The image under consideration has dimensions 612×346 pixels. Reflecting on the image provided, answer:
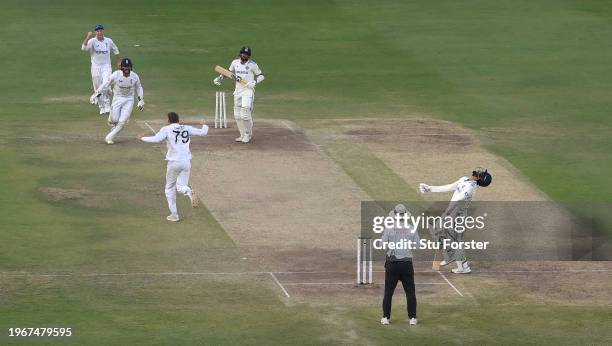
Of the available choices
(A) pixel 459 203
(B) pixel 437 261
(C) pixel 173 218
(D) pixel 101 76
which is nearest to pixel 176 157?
(C) pixel 173 218

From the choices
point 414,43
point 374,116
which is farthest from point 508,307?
point 414,43

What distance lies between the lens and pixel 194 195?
93.9 ft

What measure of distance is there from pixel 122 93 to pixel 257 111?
19.7 feet

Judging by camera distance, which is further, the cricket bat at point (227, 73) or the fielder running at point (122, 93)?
the cricket bat at point (227, 73)

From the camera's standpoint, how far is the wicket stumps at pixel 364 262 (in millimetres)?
25453

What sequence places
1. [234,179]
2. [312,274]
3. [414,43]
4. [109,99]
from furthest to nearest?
[414,43], [109,99], [234,179], [312,274]

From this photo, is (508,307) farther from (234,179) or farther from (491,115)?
(491,115)

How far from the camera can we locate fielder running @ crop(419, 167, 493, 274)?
26.1m

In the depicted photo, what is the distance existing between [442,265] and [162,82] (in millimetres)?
18946

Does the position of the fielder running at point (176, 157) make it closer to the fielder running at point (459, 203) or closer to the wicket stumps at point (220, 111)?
the fielder running at point (459, 203)

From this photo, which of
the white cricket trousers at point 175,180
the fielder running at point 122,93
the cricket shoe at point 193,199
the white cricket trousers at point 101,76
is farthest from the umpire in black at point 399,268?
the white cricket trousers at point 101,76

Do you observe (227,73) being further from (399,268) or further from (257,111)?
(399,268)

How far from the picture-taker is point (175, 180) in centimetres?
2889

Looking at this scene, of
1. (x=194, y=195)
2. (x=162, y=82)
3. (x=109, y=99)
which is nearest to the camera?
(x=194, y=195)
